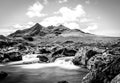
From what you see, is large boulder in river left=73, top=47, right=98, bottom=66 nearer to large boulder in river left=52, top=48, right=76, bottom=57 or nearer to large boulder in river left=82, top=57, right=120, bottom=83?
large boulder in river left=52, top=48, right=76, bottom=57

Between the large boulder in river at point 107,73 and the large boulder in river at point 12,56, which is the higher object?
the large boulder in river at point 12,56

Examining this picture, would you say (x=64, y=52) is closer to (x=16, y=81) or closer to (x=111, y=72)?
(x=16, y=81)

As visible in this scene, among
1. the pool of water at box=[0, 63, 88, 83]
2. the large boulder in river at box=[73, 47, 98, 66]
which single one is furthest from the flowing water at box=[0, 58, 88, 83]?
the large boulder in river at box=[73, 47, 98, 66]

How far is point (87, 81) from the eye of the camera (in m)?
16.8

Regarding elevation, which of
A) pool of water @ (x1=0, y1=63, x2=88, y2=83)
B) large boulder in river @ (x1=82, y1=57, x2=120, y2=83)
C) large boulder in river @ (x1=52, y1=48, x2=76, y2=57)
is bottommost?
pool of water @ (x1=0, y1=63, x2=88, y2=83)

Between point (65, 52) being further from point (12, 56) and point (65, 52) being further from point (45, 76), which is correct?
point (45, 76)

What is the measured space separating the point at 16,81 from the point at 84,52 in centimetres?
1732

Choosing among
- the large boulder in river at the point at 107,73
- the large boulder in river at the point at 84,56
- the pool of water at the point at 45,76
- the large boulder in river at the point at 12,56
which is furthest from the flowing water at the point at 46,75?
the large boulder in river at the point at 12,56

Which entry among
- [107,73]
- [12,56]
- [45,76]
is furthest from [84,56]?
[12,56]

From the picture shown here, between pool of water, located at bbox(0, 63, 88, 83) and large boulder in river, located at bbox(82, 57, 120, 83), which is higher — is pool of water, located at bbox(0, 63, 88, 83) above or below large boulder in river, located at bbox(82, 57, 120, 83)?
below

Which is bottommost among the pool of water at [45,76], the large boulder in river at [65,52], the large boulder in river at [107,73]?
the pool of water at [45,76]

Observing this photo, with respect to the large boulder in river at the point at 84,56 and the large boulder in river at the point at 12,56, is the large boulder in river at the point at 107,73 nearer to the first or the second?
the large boulder in river at the point at 84,56

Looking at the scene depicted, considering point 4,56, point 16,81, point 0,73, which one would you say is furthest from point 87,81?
point 4,56

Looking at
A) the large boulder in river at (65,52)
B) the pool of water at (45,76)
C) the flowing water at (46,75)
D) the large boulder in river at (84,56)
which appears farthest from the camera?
the large boulder in river at (65,52)
